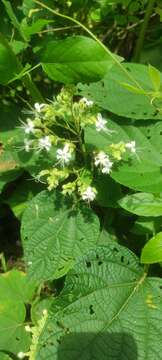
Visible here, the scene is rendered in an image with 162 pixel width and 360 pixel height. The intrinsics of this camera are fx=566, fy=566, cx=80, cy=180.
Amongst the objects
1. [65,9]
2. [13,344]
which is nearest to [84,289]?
[13,344]

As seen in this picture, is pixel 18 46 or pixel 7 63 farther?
pixel 18 46

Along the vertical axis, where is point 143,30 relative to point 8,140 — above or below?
above

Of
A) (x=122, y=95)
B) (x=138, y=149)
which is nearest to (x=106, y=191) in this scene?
(x=138, y=149)

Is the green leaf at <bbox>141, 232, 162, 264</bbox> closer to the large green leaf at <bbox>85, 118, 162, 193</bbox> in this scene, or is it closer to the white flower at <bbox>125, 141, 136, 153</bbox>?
the large green leaf at <bbox>85, 118, 162, 193</bbox>

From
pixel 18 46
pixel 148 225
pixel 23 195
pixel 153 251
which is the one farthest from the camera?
pixel 23 195

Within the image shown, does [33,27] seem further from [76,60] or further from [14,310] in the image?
[14,310]

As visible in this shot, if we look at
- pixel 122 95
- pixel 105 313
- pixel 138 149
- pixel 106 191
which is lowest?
pixel 105 313

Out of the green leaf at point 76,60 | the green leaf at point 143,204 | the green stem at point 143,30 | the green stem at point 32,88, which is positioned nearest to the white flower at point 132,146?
the green leaf at point 143,204
